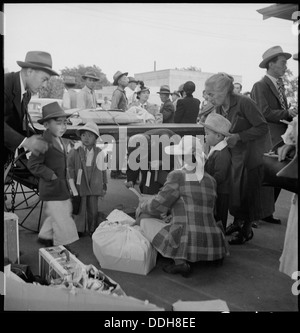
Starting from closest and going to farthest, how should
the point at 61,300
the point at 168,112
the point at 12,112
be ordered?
1. the point at 61,300
2. the point at 12,112
3. the point at 168,112

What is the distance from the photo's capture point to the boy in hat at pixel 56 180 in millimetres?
3586

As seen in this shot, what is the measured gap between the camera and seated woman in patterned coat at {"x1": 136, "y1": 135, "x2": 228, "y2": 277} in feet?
10.6

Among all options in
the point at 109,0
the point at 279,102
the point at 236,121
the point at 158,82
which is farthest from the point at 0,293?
the point at 158,82

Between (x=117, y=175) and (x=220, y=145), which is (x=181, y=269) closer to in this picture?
(x=220, y=145)

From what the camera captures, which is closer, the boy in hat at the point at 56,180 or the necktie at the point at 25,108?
the necktie at the point at 25,108

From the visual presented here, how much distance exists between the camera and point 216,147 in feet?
12.3

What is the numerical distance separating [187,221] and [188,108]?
3.40 meters

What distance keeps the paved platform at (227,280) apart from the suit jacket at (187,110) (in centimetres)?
275

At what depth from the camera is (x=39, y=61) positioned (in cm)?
337

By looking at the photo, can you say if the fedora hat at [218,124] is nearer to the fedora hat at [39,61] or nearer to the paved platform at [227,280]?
the paved platform at [227,280]

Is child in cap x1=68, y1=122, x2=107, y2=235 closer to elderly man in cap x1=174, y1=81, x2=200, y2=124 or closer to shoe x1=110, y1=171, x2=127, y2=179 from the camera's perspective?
elderly man in cap x1=174, y1=81, x2=200, y2=124

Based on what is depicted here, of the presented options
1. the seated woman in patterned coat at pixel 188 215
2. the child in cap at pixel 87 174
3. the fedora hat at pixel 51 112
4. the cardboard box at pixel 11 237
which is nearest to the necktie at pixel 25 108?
the fedora hat at pixel 51 112

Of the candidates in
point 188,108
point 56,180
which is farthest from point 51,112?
point 188,108

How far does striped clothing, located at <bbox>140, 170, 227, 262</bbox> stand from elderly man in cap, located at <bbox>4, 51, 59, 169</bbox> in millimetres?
1135
